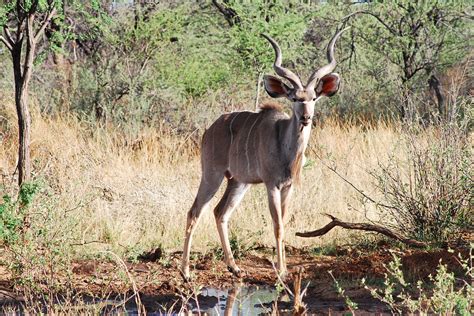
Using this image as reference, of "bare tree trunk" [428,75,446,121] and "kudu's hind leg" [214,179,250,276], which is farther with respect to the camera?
"bare tree trunk" [428,75,446,121]

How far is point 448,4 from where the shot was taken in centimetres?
1442

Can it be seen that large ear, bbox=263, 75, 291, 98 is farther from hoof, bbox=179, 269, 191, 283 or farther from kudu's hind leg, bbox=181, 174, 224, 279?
hoof, bbox=179, 269, 191, 283

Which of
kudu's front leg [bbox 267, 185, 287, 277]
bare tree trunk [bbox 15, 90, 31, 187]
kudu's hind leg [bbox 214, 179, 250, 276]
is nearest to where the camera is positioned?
kudu's front leg [bbox 267, 185, 287, 277]

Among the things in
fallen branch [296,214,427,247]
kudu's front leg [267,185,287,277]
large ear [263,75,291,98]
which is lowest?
fallen branch [296,214,427,247]

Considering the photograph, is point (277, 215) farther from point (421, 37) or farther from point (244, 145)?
point (421, 37)

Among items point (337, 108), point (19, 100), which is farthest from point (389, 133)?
point (19, 100)

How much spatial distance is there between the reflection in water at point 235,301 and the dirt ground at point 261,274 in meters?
0.09

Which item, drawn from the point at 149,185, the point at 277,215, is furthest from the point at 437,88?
the point at 277,215

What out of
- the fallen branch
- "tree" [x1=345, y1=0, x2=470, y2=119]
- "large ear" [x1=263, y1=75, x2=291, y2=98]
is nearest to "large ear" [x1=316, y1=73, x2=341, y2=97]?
"large ear" [x1=263, y1=75, x2=291, y2=98]

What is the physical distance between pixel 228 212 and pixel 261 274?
0.59m

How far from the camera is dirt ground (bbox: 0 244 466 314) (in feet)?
19.9

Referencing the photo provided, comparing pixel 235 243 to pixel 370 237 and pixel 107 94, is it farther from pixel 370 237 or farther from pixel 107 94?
pixel 107 94

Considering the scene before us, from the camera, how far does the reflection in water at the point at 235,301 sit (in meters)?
5.79

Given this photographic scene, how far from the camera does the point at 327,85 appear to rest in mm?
6949
